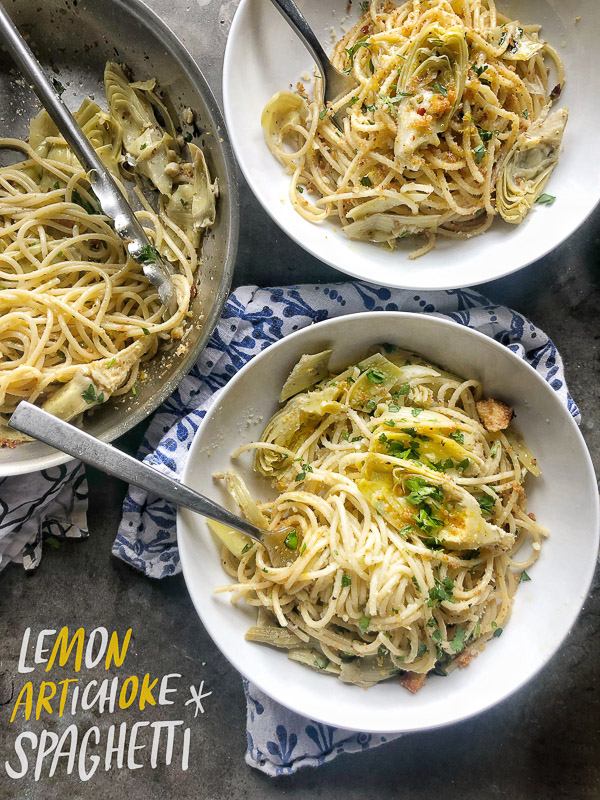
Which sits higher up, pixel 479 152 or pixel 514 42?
pixel 514 42

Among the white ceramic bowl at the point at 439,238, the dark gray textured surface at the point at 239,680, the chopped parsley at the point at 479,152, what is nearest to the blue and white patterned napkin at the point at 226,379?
the dark gray textured surface at the point at 239,680

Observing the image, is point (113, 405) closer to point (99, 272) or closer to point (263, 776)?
point (99, 272)

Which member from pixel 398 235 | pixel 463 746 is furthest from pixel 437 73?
pixel 463 746

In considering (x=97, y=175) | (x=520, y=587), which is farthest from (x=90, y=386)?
(x=520, y=587)

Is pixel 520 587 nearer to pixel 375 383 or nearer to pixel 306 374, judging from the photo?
pixel 375 383

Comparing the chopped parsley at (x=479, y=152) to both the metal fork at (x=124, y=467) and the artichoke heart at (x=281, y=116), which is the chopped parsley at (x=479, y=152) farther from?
the metal fork at (x=124, y=467)
